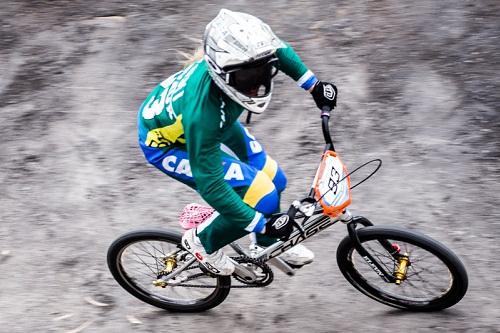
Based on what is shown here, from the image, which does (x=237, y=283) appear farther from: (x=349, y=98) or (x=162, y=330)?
(x=349, y=98)

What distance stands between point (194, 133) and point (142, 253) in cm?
166

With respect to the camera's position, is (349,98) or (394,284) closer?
(394,284)

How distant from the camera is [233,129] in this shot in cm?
455

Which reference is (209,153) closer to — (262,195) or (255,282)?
(262,195)

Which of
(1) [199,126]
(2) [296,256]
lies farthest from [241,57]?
(2) [296,256]

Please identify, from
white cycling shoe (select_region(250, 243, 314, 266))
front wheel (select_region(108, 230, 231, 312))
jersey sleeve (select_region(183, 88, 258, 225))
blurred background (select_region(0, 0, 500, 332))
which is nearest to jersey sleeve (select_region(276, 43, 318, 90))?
jersey sleeve (select_region(183, 88, 258, 225))

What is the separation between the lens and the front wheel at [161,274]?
191 inches

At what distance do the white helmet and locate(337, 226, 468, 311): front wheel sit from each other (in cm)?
128

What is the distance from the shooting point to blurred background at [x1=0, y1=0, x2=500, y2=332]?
5199 millimetres

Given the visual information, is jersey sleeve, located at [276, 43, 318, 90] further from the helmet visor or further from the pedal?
the pedal

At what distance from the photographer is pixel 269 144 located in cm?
665

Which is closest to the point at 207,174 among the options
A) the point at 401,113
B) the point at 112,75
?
the point at 401,113

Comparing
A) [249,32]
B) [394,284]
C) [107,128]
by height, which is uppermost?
[249,32]

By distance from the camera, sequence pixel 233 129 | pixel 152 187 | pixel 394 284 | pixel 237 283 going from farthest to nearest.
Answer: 1. pixel 152 187
2. pixel 237 283
3. pixel 394 284
4. pixel 233 129
